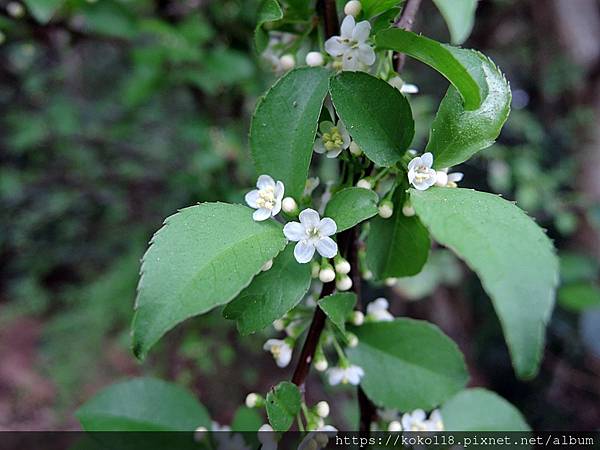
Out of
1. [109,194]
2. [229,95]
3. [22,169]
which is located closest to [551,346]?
[229,95]

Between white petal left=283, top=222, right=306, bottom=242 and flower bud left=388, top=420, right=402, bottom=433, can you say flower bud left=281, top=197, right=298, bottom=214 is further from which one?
flower bud left=388, top=420, right=402, bottom=433

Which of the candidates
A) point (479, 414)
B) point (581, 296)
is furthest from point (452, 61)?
point (581, 296)

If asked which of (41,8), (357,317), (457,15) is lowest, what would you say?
(357,317)

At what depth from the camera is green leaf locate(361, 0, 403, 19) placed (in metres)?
0.62

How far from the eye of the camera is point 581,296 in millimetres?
2094

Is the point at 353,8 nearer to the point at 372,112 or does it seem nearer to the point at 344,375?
the point at 372,112

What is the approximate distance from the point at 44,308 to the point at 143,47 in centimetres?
250

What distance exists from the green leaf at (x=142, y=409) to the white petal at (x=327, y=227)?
53 cm

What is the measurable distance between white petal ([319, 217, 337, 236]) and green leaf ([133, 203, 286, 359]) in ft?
0.16

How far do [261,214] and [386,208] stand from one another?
0.52 feet

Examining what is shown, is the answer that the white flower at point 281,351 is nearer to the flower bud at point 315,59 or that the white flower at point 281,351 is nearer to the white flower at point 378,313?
the white flower at point 378,313

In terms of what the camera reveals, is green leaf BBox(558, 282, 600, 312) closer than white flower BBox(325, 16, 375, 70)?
No

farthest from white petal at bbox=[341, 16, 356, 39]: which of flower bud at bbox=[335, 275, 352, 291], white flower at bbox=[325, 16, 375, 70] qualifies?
flower bud at bbox=[335, 275, 352, 291]

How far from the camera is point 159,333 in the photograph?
0.48 m
